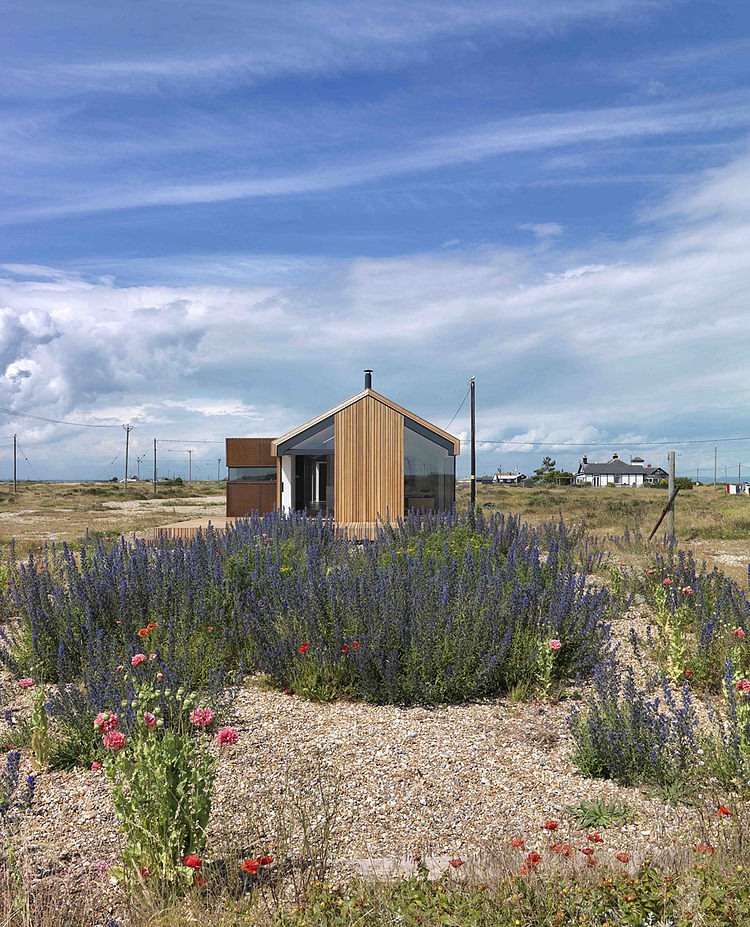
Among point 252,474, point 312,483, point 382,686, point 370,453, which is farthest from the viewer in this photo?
point 252,474

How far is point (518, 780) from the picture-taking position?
369cm

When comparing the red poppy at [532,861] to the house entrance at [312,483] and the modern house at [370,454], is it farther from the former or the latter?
the house entrance at [312,483]

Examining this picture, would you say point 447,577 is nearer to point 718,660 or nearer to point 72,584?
point 718,660

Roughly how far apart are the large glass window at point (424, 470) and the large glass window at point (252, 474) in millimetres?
4238

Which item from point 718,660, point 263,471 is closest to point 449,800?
point 718,660

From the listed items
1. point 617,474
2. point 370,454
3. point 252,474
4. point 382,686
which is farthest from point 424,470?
point 617,474

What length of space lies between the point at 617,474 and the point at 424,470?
77355 mm

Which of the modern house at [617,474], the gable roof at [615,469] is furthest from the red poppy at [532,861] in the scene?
the gable roof at [615,469]

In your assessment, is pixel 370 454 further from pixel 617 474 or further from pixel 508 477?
pixel 508 477

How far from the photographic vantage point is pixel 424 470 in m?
16.5

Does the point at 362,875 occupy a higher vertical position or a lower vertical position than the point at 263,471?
lower

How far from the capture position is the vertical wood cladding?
16172 millimetres

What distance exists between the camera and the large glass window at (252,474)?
19.2 metres

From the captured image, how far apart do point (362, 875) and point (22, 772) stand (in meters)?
2.06
